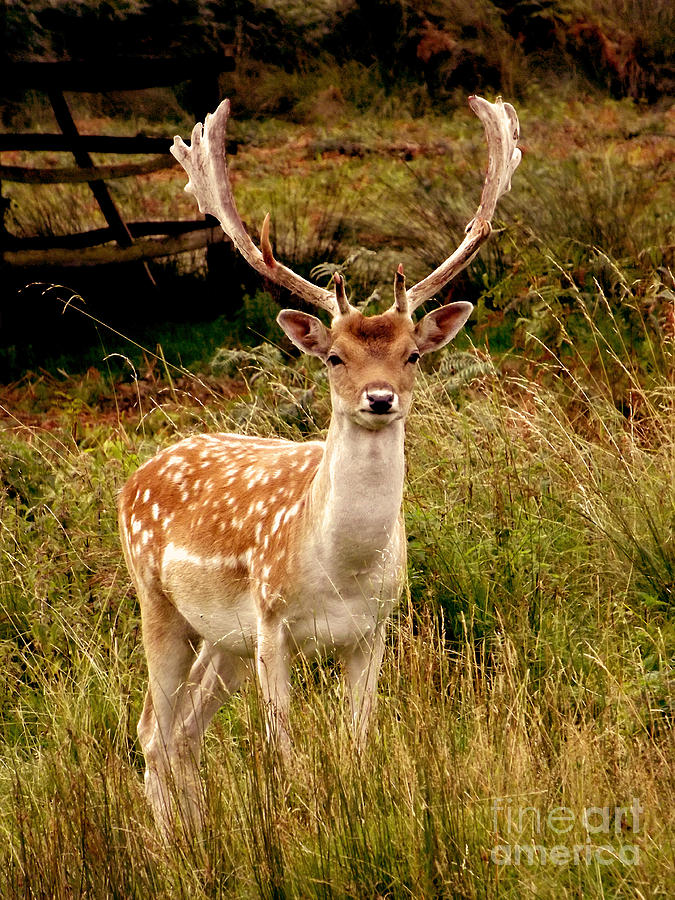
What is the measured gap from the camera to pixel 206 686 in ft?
16.5

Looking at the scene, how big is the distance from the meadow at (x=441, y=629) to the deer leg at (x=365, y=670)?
8 cm

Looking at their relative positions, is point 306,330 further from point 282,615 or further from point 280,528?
point 282,615

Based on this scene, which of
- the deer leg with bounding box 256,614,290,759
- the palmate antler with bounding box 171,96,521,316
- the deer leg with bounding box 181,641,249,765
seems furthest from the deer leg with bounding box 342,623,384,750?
the palmate antler with bounding box 171,96,521,316

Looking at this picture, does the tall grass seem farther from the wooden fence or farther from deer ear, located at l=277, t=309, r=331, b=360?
the wooden fence

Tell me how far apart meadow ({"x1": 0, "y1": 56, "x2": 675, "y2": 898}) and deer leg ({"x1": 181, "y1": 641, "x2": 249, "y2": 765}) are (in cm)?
12

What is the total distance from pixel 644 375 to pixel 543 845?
4598mm

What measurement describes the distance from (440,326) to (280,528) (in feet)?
2.92

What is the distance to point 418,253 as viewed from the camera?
32.0 ft

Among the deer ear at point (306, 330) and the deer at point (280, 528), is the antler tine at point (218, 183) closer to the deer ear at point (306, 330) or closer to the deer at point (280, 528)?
the deer at point (280, 528)

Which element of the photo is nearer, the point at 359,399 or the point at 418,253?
the point at 359,399

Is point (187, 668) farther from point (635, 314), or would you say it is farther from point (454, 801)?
point (635, 314)

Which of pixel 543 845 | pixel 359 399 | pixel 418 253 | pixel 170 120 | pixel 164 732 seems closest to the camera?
pixel 543 845

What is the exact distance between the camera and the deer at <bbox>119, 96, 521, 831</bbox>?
413 cm

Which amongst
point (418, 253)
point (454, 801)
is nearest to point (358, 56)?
point (418, 253)
